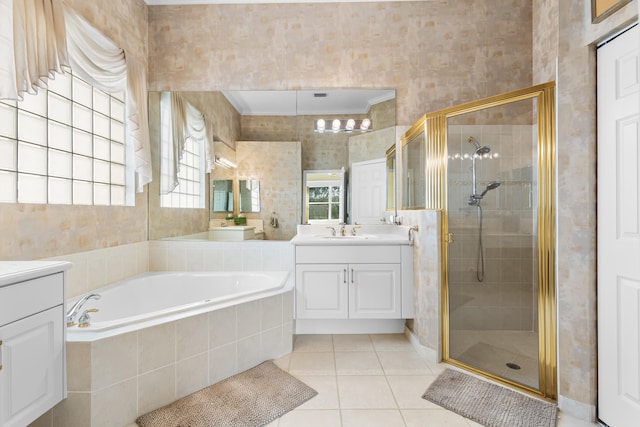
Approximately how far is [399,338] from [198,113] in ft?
8.85

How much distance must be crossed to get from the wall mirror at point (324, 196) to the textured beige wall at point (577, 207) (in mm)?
1615

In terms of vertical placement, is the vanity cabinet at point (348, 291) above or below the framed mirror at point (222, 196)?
below

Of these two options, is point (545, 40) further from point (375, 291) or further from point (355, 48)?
point (375, 291)

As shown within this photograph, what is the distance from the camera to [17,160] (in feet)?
5.51

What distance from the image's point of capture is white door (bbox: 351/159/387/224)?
2.80 m

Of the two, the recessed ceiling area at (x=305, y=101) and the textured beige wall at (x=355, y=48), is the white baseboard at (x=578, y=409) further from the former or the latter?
the recessed ceiling area at (x=305, y=101)

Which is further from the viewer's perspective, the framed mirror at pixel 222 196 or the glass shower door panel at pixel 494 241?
the framed mirror at pixel 222 196

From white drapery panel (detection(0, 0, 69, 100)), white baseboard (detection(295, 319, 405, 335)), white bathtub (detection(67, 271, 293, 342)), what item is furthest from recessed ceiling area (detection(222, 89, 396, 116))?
white baseboard (detection(295, 319, 405, 335))

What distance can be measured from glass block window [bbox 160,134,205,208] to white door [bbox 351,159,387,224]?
142cm

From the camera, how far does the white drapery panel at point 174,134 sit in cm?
282

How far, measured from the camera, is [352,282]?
2363 mm

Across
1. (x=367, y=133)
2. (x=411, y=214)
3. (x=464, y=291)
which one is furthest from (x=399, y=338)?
(x=367, y=133)

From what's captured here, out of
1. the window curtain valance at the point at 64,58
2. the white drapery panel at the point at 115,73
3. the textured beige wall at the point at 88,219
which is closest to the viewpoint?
the window curtain valance at the point at 64,58

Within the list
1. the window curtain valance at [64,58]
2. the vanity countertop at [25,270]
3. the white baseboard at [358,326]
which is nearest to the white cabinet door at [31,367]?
the vanity countertop at [25,270]
